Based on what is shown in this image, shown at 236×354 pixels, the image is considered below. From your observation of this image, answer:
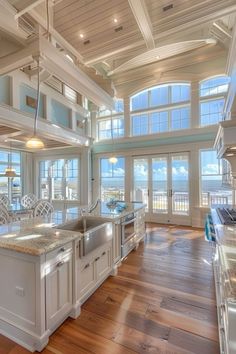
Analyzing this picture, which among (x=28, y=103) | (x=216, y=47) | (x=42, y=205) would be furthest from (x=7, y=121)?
(x=216, y=47)

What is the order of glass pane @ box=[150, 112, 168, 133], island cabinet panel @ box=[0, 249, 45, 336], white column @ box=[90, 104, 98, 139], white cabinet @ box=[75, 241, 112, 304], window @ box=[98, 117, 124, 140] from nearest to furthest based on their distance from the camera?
island cabinet panel @ box=[0, 249, 45, 336] < white cabinet @ box=[75, 241, 112, 304] < glass pane @ box=[150, 112, 168, 133] < window @ box=[98, 117, 124, 140] < white column @ box=[90, 104, 98, 139]

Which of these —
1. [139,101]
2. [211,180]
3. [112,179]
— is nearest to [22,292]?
[211,180]

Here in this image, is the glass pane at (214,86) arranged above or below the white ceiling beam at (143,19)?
above

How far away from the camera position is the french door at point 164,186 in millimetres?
6211

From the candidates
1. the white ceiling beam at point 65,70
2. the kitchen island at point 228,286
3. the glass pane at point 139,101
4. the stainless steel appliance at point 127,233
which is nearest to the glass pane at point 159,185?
the glass pane at point 139,101

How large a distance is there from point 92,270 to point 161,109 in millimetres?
5937

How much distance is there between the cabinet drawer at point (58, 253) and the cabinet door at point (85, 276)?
0.95 feet

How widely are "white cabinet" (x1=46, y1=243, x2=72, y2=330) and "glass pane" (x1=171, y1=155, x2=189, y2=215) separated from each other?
500cm

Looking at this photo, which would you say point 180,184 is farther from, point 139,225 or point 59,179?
Result: point 59,179

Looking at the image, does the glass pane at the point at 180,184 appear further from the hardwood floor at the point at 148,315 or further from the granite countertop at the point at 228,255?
the granite countertop at the point at 228,255

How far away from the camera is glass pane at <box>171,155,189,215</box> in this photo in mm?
6184

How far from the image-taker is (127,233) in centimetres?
341

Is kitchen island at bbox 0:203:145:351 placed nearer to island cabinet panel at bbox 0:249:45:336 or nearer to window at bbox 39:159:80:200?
island cabinet panel at bbox 0:249:45:336

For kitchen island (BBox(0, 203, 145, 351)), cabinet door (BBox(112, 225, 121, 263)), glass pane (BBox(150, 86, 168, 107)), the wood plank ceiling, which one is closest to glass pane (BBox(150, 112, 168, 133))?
glass pane (BBox(150, 86, 168, 107))
